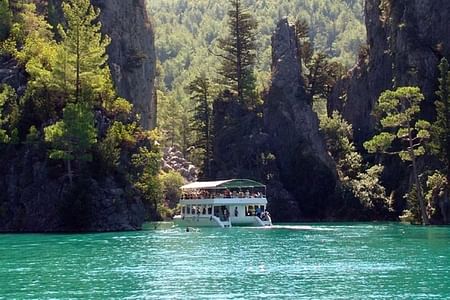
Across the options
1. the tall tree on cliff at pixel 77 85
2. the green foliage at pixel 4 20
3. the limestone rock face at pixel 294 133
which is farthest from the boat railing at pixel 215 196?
the green foliage at pixel 4 20

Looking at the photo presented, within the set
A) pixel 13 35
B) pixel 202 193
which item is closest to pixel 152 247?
pixel 202 193

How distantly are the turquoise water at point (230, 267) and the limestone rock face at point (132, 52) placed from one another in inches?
2371

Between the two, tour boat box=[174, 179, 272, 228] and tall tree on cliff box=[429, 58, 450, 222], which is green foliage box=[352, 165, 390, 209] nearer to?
tour boat box=[174, 179, 272, 228]

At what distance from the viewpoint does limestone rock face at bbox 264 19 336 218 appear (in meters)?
125

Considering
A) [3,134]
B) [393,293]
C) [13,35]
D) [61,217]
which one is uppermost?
[13,35]

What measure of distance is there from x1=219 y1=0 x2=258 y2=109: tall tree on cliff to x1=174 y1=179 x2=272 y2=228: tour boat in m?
30.0

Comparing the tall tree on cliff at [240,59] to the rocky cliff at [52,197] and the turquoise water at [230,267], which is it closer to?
the rocky cliff at [52,197]

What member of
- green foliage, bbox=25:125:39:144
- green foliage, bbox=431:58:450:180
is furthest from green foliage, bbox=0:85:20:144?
green foliage, bbox=431:58:450:180

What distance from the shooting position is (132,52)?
137375 millimetres

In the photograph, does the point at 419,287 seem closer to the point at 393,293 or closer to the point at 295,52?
the point at 393,293

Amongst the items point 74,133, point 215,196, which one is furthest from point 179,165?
point 74,133

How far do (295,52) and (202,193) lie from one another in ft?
116

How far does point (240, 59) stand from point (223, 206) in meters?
41.1

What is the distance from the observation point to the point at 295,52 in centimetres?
13350
